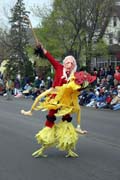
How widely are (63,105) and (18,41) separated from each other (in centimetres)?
4516

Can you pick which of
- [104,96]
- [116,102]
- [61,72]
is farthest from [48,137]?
[104,96]

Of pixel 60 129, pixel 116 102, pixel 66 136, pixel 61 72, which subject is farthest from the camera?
pixel 116 102

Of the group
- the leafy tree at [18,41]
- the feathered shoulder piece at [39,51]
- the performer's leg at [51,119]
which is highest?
the feathered shoulder piece at [39,51]

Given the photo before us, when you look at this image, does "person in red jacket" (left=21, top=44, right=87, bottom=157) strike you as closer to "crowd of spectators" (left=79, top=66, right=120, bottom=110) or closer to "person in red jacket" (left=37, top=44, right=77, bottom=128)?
"person in red jacket" (left=37, top=44, right=77, bottom=128)

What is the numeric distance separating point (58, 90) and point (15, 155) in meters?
1.53

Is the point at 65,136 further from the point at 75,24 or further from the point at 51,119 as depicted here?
the point at 75,24

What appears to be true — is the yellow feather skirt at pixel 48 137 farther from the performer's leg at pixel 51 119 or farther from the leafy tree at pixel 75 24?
the leafy tree at pixel 75 24

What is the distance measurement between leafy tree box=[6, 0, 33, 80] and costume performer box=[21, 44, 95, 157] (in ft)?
141

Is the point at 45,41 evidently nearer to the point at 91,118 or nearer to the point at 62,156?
the point at 91,118

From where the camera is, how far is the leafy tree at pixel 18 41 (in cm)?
5338

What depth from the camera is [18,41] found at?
54.3 metres

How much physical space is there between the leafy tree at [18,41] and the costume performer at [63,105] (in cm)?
4289

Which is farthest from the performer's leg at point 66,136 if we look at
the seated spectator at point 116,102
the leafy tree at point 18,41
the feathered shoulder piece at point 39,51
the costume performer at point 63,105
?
the leafy tree at point 18,41

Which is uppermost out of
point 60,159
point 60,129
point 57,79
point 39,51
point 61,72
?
point 39,51
